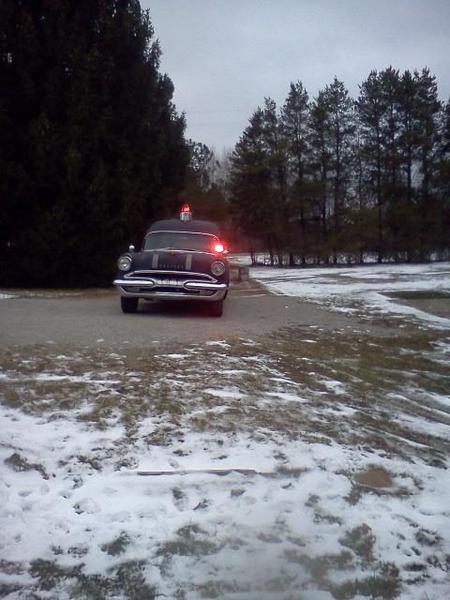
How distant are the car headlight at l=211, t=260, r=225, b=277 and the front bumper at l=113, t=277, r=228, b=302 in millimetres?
252

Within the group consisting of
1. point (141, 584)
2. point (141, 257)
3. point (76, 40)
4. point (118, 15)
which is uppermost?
point (118, 15)

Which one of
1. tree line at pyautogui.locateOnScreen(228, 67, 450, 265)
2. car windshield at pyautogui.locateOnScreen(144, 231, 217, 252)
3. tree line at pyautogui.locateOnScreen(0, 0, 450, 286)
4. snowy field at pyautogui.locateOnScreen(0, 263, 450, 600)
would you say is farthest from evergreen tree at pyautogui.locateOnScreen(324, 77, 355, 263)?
snowy field at pyautogui.locateOnScreen(0, 263, 450, 600)

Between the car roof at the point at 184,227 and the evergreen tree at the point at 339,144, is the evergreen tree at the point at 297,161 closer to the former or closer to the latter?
the evergreen tree at the point at 339,144

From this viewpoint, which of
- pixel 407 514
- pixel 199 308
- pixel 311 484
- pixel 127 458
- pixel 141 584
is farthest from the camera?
pixel 199 308

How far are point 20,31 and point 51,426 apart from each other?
1386 cm

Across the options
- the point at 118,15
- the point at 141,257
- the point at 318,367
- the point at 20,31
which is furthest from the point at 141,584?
the point at 118,15

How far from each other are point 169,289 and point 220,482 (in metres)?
5.94

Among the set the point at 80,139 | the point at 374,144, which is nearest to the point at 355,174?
the point at 374,144

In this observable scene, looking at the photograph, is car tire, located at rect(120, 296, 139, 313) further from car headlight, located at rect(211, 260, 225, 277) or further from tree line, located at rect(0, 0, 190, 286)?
tree line, located at rect(0, 0, 190, 286)

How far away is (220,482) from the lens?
113 inches

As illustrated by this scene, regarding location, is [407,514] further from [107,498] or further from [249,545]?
[107,498]

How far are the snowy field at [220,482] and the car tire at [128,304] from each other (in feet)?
12.3

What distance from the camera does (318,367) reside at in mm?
5465

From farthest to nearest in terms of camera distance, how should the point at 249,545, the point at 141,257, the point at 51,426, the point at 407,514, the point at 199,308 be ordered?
the point at 199,308 → the point at 141,257 → the point at 51,426 → the point at 407,514 → the point at 249,545
